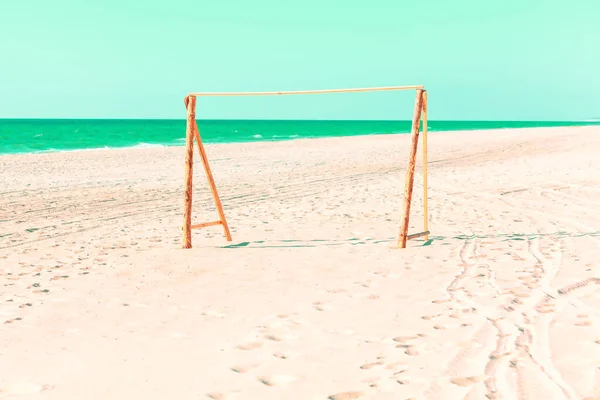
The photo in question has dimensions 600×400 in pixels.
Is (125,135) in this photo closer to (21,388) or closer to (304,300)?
(304,300)

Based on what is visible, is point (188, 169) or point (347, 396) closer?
point (347, 396)

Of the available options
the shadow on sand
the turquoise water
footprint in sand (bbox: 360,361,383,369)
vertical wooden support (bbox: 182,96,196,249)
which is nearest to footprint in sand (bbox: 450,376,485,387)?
footprint in sand (bbox: 360,361,383,369)

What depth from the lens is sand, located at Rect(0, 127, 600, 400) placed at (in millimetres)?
3398

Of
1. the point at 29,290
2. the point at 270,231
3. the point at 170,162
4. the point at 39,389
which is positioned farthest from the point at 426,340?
the point at 170,162

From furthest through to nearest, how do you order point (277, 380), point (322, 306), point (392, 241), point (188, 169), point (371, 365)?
point (392, 241) → point (188, 169) → point (322, 306) → point (371, 365) → point (277, 380)

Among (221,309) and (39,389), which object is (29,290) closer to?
(221,309)

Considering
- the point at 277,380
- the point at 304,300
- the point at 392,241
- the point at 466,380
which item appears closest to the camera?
the point at 466,380

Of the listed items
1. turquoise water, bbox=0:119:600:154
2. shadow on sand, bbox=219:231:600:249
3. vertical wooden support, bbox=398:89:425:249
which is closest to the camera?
vertical wooden support, bbox=398:89:425:249

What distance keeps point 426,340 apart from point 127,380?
1938mm

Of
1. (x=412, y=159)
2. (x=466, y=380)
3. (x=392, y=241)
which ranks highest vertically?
(x=412, y=159)

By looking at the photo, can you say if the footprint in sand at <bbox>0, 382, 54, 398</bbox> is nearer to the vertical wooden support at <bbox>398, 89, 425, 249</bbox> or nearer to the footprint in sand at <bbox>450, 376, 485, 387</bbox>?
the footprint in sand at <bbox>450, 376, 485, 387</bbox>

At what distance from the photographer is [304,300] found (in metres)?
5.05

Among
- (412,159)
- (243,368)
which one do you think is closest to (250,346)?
(243,368)

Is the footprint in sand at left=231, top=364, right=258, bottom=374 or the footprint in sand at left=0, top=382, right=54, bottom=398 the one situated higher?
the footprint in sand at left=231, top=364, right=258, bottom=374
